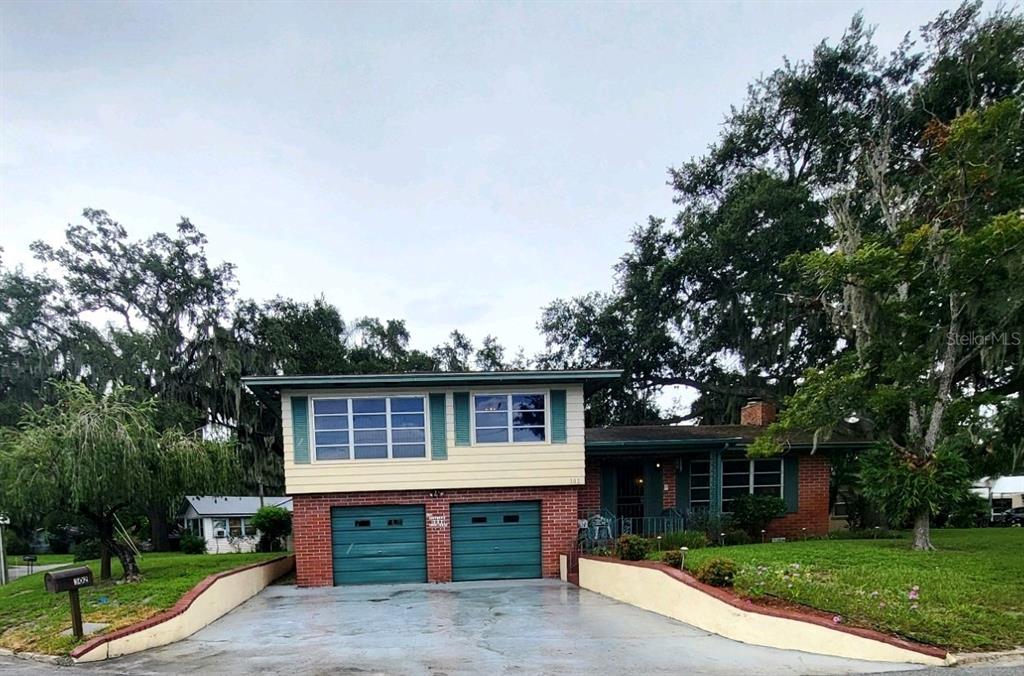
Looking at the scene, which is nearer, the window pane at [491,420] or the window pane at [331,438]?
the window pane at [331,438]

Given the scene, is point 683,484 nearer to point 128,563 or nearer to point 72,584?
point 128,563

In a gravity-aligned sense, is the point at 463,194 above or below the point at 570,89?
below

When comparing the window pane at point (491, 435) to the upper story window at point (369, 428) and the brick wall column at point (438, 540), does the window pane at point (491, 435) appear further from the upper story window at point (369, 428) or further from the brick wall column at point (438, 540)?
the brick wall column at point (438, 540)

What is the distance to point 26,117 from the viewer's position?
47.8 ft

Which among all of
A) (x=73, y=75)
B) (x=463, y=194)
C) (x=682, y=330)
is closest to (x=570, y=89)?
(x=463, y=194)

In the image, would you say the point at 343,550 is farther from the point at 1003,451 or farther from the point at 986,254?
the point at 1003,451

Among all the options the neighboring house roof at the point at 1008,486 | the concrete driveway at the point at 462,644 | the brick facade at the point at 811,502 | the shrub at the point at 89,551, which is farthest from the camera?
the neighboring house roof at the point at 1008,486

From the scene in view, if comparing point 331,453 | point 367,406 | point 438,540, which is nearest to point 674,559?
point 438,540

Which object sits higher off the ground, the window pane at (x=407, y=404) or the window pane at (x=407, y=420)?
the window pane at (x=407, y=404)

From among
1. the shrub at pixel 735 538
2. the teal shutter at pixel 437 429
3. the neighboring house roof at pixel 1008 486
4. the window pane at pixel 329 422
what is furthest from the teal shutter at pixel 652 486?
the neighboring house roof at pixel 1008 486

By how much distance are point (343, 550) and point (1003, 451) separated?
14.5 meters

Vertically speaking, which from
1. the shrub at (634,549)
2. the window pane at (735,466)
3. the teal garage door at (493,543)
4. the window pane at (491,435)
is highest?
the window pane at (491,435)

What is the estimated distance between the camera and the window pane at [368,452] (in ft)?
A: 43.1

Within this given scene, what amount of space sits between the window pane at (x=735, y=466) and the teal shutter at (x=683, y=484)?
3.20ft
